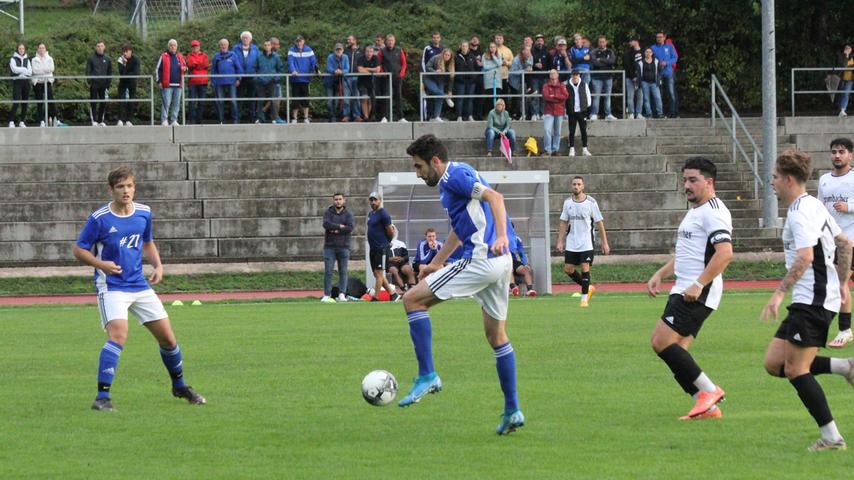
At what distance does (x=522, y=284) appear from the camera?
2583 cm

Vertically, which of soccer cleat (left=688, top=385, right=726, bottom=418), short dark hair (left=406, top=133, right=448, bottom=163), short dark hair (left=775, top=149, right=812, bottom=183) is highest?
short dark hair (left=406, top=133, right=448, bottom=163)

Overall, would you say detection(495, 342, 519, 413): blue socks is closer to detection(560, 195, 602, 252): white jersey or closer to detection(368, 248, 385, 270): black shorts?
detection(560, 195, 602, 252): white jersey

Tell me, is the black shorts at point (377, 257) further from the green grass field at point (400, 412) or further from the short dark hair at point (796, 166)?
the short dark hair at point (796, 166)

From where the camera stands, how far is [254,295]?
88.2 feet

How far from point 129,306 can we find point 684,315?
4.48 meters

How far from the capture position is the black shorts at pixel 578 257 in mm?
22750

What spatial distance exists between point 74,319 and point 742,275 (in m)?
14.1

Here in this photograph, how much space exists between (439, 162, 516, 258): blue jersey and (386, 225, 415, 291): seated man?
1563cm

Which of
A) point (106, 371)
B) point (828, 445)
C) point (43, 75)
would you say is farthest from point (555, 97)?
point (828, 445)

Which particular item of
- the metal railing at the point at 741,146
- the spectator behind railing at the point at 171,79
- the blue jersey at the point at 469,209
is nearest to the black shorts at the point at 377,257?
the spectator behind railing at the point at 171,79

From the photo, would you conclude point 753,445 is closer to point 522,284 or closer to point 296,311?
point 296,311

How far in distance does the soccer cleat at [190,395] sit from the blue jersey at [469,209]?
9.42 ft

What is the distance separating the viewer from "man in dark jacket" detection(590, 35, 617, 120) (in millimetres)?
33719

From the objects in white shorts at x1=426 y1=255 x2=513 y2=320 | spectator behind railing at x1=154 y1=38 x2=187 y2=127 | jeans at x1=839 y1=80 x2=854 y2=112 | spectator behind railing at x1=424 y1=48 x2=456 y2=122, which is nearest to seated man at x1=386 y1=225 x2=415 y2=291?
spectator behind railing at x1=424 y1=48 x2=456 y2=122
